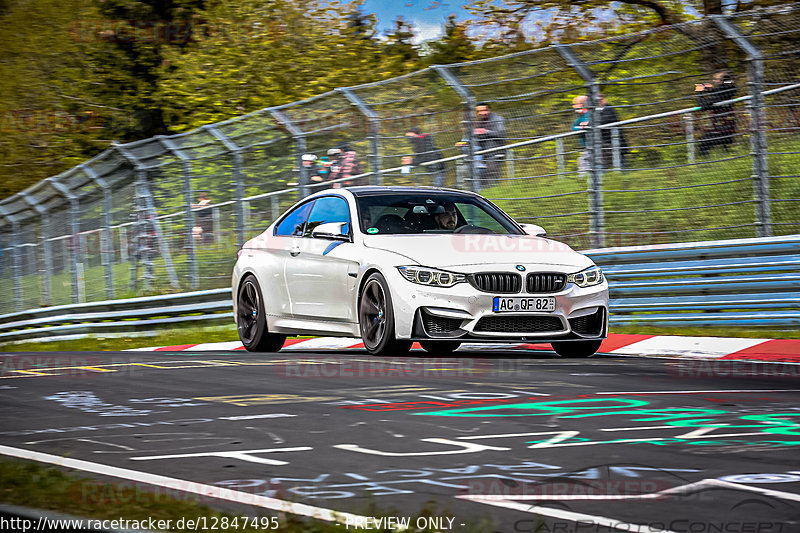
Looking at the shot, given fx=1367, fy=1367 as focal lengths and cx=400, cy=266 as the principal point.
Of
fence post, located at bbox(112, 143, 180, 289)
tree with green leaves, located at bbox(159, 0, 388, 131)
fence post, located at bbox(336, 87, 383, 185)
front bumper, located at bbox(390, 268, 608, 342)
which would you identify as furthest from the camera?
tree with green leaves, located at bbox(159, 0, 388, 131)

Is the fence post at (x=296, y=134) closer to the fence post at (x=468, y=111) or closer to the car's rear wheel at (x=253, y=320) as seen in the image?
the fence post at (x=468, y=111)

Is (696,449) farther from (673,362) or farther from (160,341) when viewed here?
(160,341)

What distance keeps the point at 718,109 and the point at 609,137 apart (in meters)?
1.26

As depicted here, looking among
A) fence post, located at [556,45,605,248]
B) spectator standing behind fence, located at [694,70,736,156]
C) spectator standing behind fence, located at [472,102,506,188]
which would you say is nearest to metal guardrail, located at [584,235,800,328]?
fence post, located at [556,45,605,248]

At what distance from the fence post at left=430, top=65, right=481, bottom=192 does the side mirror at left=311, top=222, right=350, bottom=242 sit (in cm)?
423

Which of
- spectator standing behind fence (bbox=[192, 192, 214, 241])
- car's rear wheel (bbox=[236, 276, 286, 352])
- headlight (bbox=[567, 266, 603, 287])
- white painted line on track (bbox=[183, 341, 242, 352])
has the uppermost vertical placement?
spectator standing behind fence (bbox=[192, 192, 214, 241])

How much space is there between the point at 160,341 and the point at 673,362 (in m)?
9.35

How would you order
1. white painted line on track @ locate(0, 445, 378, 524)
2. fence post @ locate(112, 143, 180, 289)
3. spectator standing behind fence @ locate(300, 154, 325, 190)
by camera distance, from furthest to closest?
fence post @ locate(112, 143, 180, 289)
spectator standing behind fence @ locate(300, 154, 325, 190)
white painted line on track @ locate(0, 445, 378, 524)

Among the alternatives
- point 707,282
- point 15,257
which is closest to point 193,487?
point 707,282

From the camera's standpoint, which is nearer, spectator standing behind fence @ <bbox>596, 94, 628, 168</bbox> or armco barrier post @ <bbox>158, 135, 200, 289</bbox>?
spectator standing behind fence @ <bbox>596, 94, 628, 168</bbox>

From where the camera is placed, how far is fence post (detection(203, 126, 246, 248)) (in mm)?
18875

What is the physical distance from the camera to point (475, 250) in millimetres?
10945

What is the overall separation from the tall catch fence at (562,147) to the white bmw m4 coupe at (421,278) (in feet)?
9.10

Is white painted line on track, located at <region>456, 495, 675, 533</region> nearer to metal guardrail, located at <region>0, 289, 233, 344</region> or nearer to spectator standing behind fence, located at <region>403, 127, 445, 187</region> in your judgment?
spectator standing behind fence, located at <region>403, 127, 445, 187</region>
